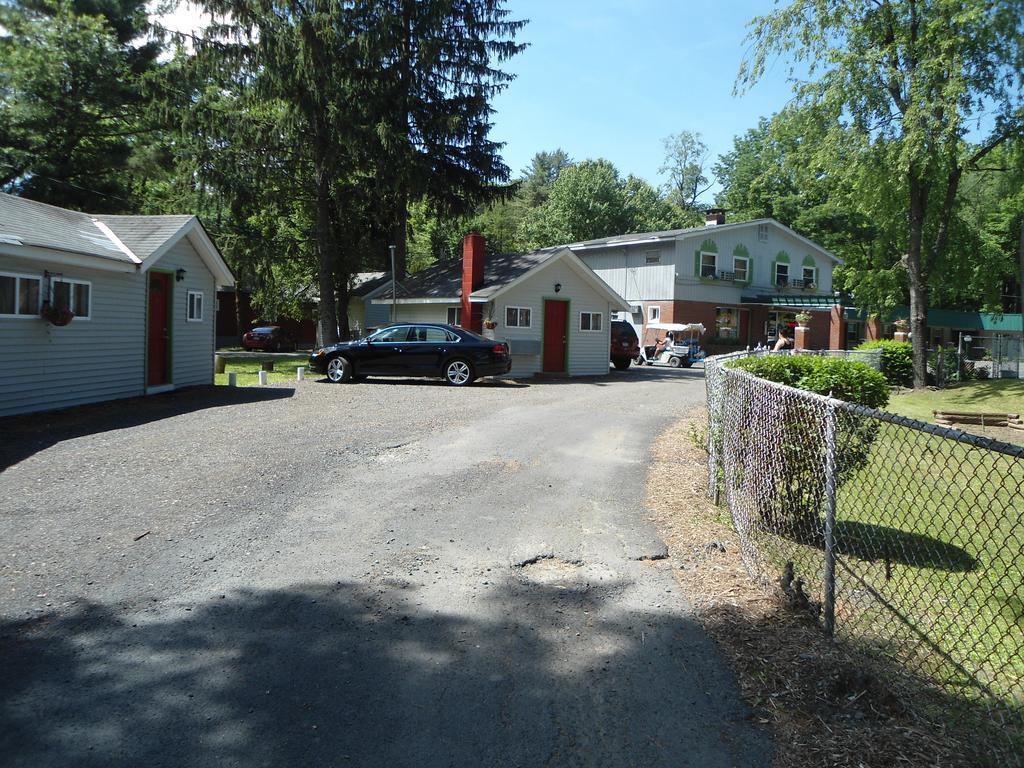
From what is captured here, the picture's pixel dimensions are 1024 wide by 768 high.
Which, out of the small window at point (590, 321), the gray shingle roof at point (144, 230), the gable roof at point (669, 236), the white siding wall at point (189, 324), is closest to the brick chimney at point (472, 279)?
the small window at point (590, 321)

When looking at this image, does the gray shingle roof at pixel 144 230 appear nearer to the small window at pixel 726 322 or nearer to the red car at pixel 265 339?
the red car at pixel 265 339

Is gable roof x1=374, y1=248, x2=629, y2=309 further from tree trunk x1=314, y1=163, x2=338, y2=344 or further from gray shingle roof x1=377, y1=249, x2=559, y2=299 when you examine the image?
tree trunk x1=314, y1=163, x2=338, y2=344

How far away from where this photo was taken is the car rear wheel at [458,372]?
1908 centimetres

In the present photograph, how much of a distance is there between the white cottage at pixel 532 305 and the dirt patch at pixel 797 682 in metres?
17.4

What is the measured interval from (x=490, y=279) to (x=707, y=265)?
17.1 m

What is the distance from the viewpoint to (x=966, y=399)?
20750 mm

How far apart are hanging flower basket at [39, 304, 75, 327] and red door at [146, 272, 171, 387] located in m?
3.02

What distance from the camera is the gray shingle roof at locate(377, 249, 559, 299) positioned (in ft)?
76.4

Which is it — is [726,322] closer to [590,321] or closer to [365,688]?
[590,321]

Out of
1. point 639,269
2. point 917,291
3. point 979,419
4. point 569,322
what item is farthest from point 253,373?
point 639,269

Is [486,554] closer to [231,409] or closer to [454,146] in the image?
[231,409]

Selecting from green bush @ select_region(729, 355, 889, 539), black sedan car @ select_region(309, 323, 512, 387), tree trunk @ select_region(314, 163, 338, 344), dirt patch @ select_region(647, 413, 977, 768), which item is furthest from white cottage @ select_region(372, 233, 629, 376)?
dirt patch @ select_region(647, 413, 977, 768)

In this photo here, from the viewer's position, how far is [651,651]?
13.3 ft

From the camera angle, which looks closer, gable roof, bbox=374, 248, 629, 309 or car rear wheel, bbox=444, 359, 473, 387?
car rear wheel, bbox=444, 359, 473, 387
